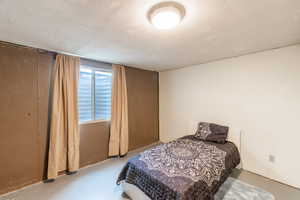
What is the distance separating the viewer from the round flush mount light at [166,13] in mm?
1206

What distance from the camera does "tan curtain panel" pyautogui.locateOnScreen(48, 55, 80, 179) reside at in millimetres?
2287

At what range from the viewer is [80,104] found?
9.26 ft

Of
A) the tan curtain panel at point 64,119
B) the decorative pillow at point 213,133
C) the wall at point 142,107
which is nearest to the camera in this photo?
the tan curtain panel at point 64,119

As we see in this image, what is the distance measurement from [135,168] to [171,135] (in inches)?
88.1

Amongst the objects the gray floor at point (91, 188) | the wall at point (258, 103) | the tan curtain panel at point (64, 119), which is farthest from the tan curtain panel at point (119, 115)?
the wall at point (258, 103)

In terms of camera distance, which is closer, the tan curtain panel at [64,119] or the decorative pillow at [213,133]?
the tan curtain panel at [64,119]

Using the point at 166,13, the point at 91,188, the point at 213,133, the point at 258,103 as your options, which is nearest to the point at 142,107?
the point at 213,133

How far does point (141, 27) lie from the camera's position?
5.22ft

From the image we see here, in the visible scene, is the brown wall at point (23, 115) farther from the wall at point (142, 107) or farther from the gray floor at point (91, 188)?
the wall at point (142, 107)

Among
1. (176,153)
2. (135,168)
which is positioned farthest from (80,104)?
(176,153)

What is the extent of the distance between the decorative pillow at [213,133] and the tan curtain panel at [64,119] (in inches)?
97.7

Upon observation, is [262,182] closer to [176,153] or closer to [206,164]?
[206,164]

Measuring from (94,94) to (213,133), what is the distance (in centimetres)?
265

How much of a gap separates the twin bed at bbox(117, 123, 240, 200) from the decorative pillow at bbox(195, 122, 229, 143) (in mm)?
96
